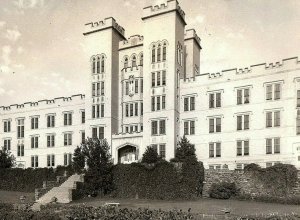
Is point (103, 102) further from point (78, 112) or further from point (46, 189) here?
point (46, 189)

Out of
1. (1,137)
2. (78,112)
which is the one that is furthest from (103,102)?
(1,137)

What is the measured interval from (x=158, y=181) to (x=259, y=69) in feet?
59.7

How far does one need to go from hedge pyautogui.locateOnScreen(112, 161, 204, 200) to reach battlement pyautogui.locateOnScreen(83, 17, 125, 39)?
21.7 meters

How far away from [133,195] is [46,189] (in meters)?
8.82

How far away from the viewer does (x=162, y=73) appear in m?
49.6

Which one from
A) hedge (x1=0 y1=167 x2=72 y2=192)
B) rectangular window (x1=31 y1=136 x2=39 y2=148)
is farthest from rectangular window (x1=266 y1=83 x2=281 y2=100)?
rectangular window (x1=31 y1=136 x2=39 y2=148)

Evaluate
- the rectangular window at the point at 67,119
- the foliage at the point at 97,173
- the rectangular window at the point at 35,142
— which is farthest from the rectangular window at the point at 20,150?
the foliage at the point at 97,173

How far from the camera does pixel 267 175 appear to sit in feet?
125

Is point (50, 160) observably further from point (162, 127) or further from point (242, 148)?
point (242, 148)

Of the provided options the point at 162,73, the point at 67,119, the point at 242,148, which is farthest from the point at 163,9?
the point at 67,119

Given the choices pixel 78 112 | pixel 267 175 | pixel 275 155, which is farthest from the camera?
pixel 78 112

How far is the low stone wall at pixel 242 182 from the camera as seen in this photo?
37.7 m

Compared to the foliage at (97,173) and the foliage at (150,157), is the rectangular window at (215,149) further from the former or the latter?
the foliage at (97,173)

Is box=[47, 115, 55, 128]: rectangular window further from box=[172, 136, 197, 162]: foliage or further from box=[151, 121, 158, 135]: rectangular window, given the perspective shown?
box=[172, 136, 197, 162]: foliage
